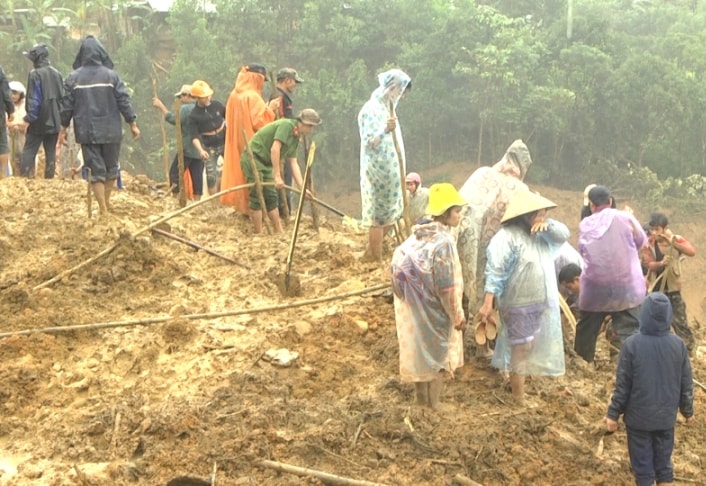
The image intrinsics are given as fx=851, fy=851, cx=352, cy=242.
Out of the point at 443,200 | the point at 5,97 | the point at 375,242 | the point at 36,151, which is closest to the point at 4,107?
the point at 5,97

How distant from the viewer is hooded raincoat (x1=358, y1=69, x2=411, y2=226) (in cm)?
636

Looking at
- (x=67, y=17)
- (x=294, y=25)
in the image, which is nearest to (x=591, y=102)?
(x=294, y=25)

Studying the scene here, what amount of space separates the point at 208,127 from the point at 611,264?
5031 mm

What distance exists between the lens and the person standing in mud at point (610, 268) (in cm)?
551

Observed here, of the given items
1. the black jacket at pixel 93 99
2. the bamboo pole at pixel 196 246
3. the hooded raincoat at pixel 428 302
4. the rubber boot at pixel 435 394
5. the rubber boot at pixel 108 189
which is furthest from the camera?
the rubber boot at pixel 108 189

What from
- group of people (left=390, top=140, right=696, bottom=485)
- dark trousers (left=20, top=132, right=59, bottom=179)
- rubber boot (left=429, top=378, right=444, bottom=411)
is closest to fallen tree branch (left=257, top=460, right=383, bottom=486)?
group of people (left=390, top=140, right=696, bottom=485)

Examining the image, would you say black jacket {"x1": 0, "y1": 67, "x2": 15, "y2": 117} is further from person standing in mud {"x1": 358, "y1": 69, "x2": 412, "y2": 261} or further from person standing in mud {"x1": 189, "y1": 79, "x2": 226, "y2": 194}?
person standing in mud {"x1": 358, "y1": 69, "x2": 412, "y2": 261}

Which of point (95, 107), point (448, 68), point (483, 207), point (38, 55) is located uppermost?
point (38, 55)

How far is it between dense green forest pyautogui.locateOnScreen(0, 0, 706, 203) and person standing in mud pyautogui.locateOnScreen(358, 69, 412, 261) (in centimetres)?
2093

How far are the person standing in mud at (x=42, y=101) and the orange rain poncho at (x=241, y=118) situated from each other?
186cm

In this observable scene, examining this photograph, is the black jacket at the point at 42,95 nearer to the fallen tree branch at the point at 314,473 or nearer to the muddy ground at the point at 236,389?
the muddy ground at the point at 236,389

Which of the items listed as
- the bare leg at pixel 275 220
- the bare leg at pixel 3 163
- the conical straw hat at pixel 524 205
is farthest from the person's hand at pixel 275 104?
the conical straw hat at pixel 524 205

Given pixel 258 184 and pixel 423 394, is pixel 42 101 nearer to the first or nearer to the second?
pixel 258 184

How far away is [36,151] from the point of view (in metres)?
9.71
